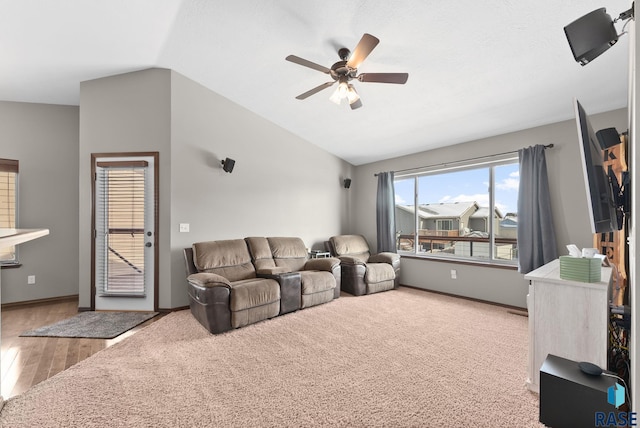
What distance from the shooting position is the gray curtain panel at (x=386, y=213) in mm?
5535

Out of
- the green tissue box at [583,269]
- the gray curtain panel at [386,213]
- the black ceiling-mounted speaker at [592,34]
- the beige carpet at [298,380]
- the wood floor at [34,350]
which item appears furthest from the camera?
the gray curtain panel at [386,213]

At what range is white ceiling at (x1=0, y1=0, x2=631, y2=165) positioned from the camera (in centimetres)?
234

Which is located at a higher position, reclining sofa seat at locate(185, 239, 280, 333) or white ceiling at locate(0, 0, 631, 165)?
white ceiling at locate(0, 0, 631, 165)

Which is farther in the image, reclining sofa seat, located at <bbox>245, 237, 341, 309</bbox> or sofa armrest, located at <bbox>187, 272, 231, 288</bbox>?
reclining sofa seat, located at <bbox>245, 237, 341, 309</bbox>

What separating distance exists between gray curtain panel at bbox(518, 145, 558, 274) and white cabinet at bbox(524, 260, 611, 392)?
168 centimetres

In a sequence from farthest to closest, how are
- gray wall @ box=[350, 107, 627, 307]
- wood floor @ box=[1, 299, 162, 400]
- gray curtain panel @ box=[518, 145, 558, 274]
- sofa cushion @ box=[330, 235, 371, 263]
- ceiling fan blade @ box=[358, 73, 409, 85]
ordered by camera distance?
sofa cushion @ box=[330, 235, 371, 263] < gray curtain panel @ box=[518, 145, 558, 274] < gray wall @ box=[350, 107, 627, 307] < ceiling fan blade @ box=[358, 73, 409, 85] < wood floor @ box=[1, 299, 162, 400]

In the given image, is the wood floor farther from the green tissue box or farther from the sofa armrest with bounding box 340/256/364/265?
the green tissue box

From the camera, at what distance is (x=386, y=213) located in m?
5.59

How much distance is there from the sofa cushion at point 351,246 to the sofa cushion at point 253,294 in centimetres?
197

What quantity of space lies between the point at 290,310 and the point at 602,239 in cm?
348

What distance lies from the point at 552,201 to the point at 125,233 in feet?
18.2

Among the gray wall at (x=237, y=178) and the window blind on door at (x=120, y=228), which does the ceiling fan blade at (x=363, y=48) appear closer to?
the gray wall at (x=237, y=178)

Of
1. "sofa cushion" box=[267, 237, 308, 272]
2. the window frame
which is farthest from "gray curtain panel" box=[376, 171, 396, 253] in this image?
the window frame

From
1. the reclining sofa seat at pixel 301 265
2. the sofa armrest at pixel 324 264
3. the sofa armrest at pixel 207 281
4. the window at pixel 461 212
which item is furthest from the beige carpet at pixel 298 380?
the window at pixel 461 212
